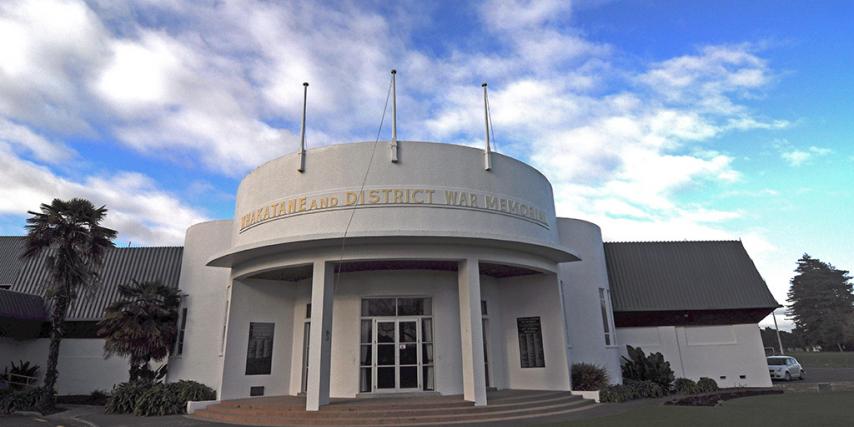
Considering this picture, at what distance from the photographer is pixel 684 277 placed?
72.6 feet

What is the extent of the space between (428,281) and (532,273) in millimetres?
3938

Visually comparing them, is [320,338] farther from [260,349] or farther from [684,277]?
[684,277]

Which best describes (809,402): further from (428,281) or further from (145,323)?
(145,323)

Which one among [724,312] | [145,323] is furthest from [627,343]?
[145,323]

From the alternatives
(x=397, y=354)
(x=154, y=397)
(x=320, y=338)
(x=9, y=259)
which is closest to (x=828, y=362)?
(x=397, y=354)

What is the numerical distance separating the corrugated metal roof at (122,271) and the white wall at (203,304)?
3.02m

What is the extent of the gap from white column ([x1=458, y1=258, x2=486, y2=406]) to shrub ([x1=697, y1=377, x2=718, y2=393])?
37.0 feet

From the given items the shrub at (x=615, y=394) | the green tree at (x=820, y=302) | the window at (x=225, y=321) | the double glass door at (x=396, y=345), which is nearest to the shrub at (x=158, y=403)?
the window at (x=225, y=321)

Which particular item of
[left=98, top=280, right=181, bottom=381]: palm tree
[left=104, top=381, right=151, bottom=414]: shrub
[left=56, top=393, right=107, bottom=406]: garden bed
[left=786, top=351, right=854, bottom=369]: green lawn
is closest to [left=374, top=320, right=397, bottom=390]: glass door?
[left=104, top=381, right=151, bottom=414]: shrub

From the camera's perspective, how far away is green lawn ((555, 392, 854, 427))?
9.95 meters

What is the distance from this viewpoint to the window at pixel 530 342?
16.2m

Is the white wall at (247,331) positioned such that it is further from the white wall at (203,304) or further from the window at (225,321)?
the white wall at (203,304)

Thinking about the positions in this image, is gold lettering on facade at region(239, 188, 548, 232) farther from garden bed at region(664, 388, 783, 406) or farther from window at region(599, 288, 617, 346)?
garden bed at region(664, 388, 783, 406)

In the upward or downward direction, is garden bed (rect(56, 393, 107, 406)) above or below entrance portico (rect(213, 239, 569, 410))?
below
